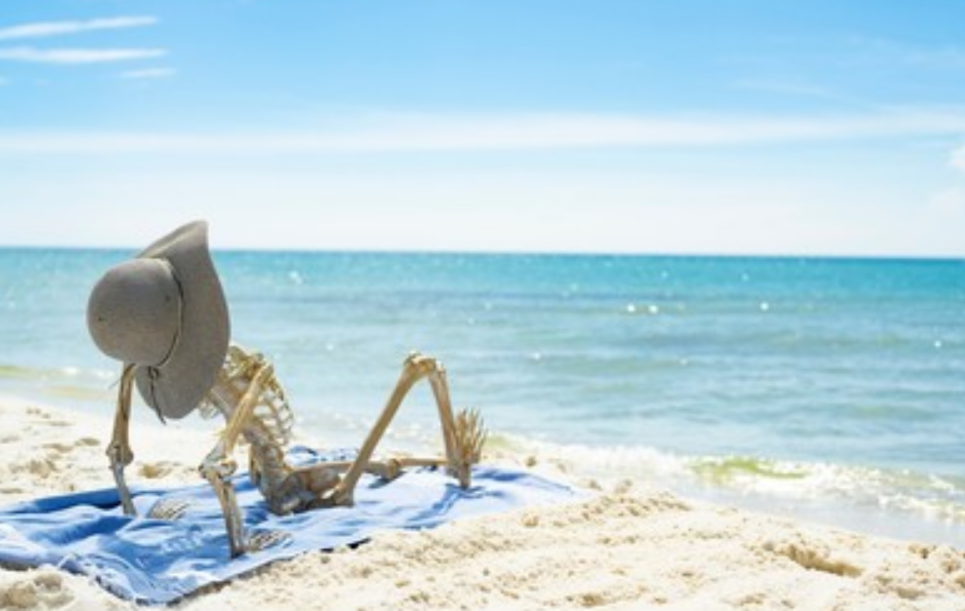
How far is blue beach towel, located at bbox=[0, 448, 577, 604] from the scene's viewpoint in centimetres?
534

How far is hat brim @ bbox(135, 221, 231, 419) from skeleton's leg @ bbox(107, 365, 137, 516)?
39 cm

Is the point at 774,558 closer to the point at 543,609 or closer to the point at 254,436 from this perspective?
the point at 543,609

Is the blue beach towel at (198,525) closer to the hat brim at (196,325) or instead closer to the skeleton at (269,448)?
the skeleton at (269,448)

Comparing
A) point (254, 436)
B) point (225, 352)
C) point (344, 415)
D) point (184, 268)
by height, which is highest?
point (184, 268)

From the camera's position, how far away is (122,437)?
19.9 feet

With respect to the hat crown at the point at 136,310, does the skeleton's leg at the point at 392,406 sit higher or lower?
lower

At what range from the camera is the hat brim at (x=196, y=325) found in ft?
18.3

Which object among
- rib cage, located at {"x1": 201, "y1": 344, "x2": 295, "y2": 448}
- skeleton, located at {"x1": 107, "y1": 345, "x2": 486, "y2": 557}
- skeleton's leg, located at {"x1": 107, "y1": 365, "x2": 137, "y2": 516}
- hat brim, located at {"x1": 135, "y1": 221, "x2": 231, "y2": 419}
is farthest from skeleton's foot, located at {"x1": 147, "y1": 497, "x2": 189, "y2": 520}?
hat brim, located at {"x1": 135, "y1": 221, "x2": 231, "y2": 419}

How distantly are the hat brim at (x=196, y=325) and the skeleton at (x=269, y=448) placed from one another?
Answer: 23 cm

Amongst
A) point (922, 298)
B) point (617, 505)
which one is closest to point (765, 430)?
point (617, 505)

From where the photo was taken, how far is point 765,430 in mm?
12320

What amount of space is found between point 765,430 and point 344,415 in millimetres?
4083

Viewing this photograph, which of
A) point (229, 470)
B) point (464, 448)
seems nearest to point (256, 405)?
point (229, 470)

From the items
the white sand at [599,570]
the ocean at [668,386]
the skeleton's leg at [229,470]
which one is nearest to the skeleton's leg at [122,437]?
the skeleton's leg at [229,470]
